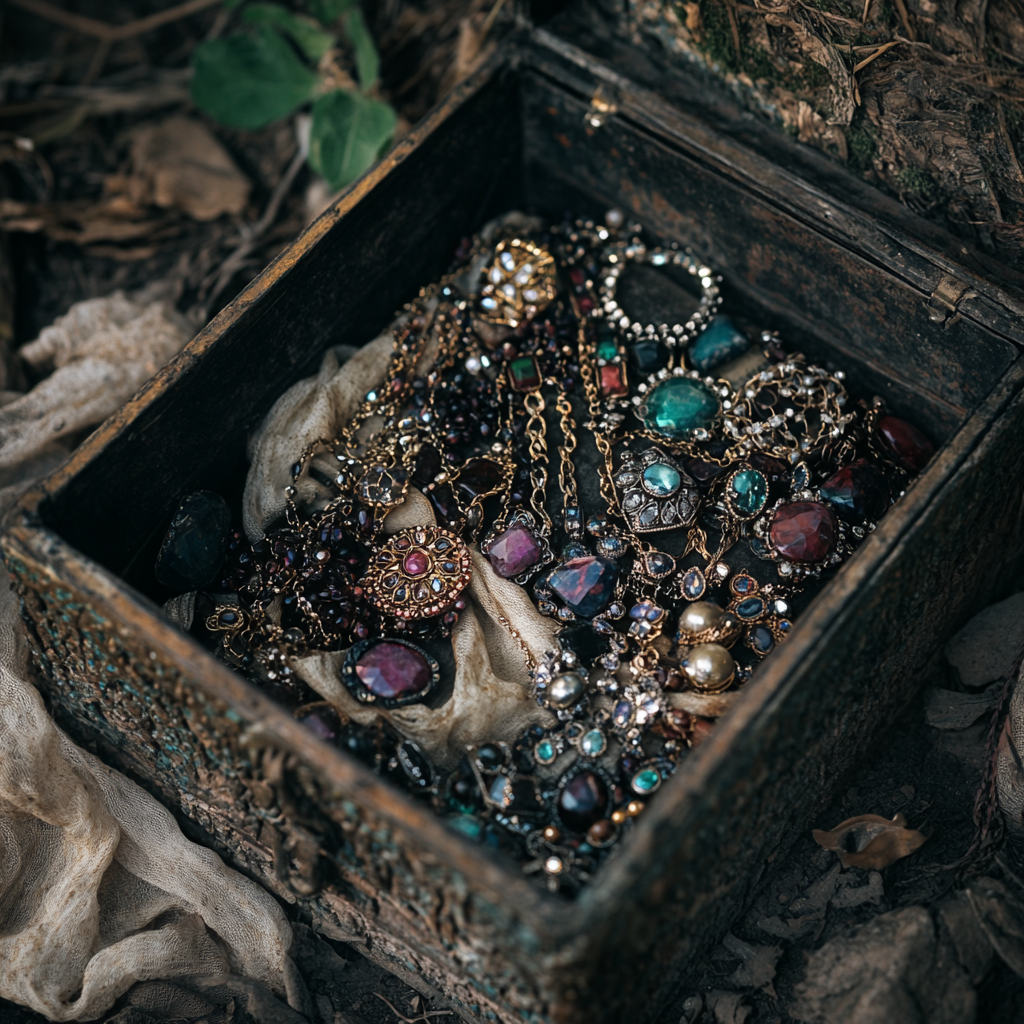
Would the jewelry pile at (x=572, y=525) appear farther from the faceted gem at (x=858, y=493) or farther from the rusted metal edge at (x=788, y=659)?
the rusted metal edge at (x=788, y=659)

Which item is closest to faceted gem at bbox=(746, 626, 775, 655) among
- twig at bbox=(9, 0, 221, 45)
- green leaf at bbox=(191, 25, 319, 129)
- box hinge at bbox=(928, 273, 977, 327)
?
box hinge at bbox=(928, 273, 977, 327)

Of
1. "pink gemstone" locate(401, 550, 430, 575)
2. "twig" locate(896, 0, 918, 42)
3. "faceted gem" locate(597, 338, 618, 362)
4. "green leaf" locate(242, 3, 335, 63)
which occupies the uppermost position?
"twig" locate(896, 0, 918, 42)

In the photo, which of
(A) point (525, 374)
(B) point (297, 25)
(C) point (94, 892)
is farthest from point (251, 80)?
(C) point (94, 892)

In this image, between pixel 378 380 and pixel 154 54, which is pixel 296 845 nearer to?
pixel 378 380

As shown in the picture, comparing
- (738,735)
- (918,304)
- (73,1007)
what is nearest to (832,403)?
(918,304)

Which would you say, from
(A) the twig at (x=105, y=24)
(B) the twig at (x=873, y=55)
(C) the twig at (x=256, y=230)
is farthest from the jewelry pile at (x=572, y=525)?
(A) the twig at (x=105, y=24)

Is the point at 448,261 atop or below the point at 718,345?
below

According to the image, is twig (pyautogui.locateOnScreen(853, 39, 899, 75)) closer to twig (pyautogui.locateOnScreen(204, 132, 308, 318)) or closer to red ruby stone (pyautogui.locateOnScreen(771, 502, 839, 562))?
red ruby stone (pyautogui.locateOnScreen(771, 502, 839, 562))

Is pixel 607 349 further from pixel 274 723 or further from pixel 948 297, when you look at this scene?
pixel 274 723
